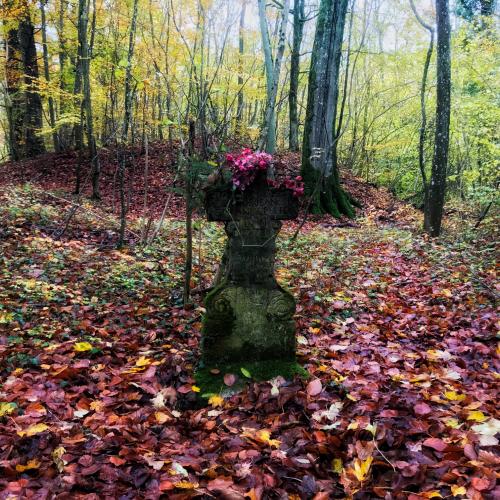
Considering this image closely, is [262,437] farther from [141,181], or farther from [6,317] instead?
[141,181]

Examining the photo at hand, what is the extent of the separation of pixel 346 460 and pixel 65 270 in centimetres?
505

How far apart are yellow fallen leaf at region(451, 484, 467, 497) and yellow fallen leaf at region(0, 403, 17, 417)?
2856 millimetres

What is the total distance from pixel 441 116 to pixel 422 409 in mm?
7961

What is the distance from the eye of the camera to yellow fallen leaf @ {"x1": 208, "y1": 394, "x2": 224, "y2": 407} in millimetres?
3344

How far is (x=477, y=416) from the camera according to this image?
8.69 ft

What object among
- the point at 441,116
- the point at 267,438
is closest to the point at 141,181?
the point at 441,116

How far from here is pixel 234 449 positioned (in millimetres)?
2680

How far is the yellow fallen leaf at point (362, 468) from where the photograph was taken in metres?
2.28

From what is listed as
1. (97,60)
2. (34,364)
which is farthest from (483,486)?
(97,60)

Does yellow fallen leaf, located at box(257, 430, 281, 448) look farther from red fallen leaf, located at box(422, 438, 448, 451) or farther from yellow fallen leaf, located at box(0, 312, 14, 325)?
yellow fallen leaf, located at box(0, 312, 14, 325)

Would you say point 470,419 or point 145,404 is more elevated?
point 470,419

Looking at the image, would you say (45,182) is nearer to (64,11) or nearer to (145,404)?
(64,11)

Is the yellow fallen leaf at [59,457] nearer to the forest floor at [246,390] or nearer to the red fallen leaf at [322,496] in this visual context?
the forest floor at [246,390]

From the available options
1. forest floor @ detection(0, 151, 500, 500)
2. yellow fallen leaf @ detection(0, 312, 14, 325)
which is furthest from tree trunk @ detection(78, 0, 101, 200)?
yellow fallen leaf @ detection(0, 312, 14, 325)
